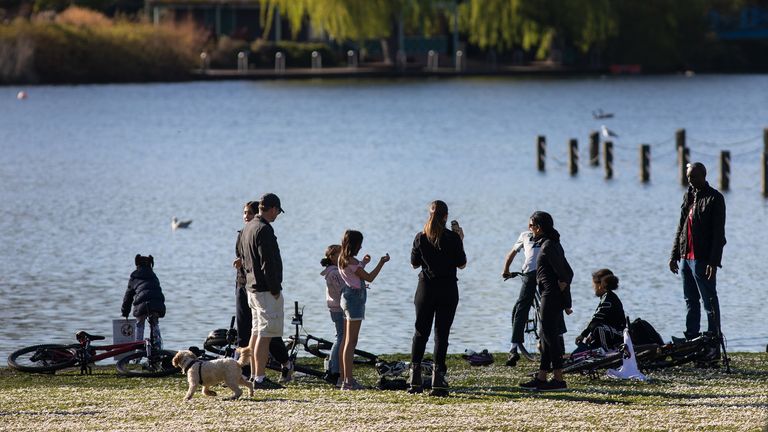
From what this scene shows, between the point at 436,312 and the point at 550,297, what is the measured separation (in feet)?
3.31

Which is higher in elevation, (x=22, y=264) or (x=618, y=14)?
(x=618, y=14)

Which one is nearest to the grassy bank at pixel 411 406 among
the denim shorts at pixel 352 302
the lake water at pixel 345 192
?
the denim shorts at pixel 352 302

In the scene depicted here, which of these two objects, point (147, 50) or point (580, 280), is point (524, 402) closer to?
point (580, 280)

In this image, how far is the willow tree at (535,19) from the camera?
8956 cm

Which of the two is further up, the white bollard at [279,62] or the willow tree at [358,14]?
the willow tree at [358,14]

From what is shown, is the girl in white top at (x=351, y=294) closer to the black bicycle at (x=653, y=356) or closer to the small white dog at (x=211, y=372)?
the small white dog at (x=211, y=372)

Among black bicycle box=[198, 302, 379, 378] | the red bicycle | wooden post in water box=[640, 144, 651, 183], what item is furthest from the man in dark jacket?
wooden post in water box=[640, 144, 651, 183]

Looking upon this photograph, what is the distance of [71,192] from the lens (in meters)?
41.1

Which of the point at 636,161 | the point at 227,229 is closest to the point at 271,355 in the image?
the point at 227,229

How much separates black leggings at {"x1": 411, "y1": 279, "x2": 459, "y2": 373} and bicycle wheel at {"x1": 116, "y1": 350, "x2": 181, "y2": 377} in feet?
8.84

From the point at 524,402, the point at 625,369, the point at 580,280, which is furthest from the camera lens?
the point at 580,280

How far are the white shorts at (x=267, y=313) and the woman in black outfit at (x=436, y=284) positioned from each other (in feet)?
3.82

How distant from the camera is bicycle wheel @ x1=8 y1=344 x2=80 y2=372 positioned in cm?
1396

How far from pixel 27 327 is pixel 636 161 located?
32.7 m
